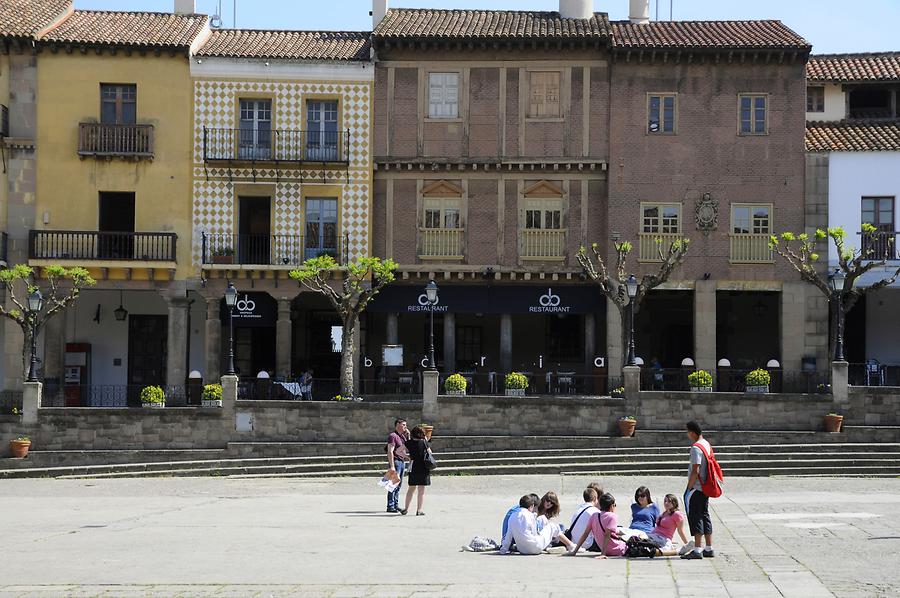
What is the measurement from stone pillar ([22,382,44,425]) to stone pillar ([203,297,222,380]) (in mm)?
6028

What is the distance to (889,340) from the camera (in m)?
42.8

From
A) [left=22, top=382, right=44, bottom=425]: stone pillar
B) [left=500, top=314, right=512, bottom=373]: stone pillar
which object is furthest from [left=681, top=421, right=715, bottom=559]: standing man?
[left=500, top=314, right=512, bottom=373]: stone pillar

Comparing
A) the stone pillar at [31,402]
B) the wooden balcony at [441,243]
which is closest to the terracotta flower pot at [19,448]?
the stone pillar at [31,402]

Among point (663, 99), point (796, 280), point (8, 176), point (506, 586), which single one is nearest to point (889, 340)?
point (796, 280)

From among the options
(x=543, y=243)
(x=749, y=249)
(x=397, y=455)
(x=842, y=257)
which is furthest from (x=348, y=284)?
(x=397, y=455)

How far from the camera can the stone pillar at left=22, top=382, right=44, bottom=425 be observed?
3569 centimetres

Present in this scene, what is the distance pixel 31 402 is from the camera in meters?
35.8

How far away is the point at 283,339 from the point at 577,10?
45.5ft

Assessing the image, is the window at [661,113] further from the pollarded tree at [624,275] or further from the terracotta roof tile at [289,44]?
the terracotta roof tile at [289,44]

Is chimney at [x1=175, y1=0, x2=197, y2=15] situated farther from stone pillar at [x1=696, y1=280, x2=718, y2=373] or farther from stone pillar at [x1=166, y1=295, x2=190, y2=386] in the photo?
stone pillar at [x1=696, y1=280, x2=718, y2=373]

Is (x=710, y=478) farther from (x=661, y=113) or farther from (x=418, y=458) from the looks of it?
(x=661, y=113)

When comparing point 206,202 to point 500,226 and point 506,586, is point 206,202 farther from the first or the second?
point 506,586

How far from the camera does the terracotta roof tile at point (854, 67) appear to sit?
42344 millimetres

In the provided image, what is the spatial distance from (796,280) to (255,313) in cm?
1646
